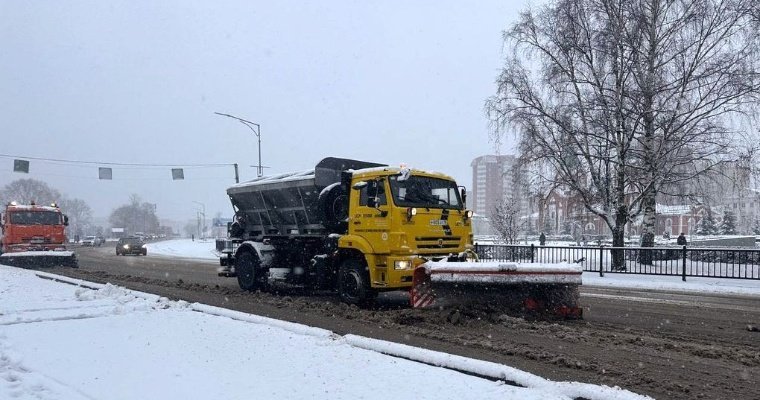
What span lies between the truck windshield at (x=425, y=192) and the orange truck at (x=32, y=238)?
17534 millimetres

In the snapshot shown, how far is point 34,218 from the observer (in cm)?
2316

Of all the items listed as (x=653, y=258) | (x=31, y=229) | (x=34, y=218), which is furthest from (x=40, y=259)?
A: (x=653, y=258)

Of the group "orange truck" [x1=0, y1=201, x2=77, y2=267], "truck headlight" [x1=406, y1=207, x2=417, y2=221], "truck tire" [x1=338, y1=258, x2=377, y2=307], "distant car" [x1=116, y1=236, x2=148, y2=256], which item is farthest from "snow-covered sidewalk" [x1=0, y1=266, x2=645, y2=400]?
"distant car" [x1=116, y1=236, x2=148, y2=256]

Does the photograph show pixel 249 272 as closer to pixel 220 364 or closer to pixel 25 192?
pixel 220 364

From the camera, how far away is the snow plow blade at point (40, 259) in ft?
72.8

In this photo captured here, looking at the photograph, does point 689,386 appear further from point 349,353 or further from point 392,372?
point 349,353

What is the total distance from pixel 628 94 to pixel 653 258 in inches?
268

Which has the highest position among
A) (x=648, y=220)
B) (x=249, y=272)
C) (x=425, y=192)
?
(x=425, y=192)

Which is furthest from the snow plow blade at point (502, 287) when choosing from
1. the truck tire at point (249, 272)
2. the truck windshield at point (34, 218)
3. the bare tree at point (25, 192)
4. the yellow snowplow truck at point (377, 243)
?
the bare tree at point (25, 192)

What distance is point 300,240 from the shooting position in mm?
13000

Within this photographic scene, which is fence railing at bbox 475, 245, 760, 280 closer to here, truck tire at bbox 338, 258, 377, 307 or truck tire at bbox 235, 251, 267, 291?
truck tire at bbox 235, 251, 267, 291

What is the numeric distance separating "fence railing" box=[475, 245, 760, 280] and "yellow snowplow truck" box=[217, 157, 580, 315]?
306 inches

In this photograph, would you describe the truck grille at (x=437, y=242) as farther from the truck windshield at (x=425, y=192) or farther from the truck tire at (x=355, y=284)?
the truck tire at (x=355, y=284)

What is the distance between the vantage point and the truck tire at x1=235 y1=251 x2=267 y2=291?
13.8m
